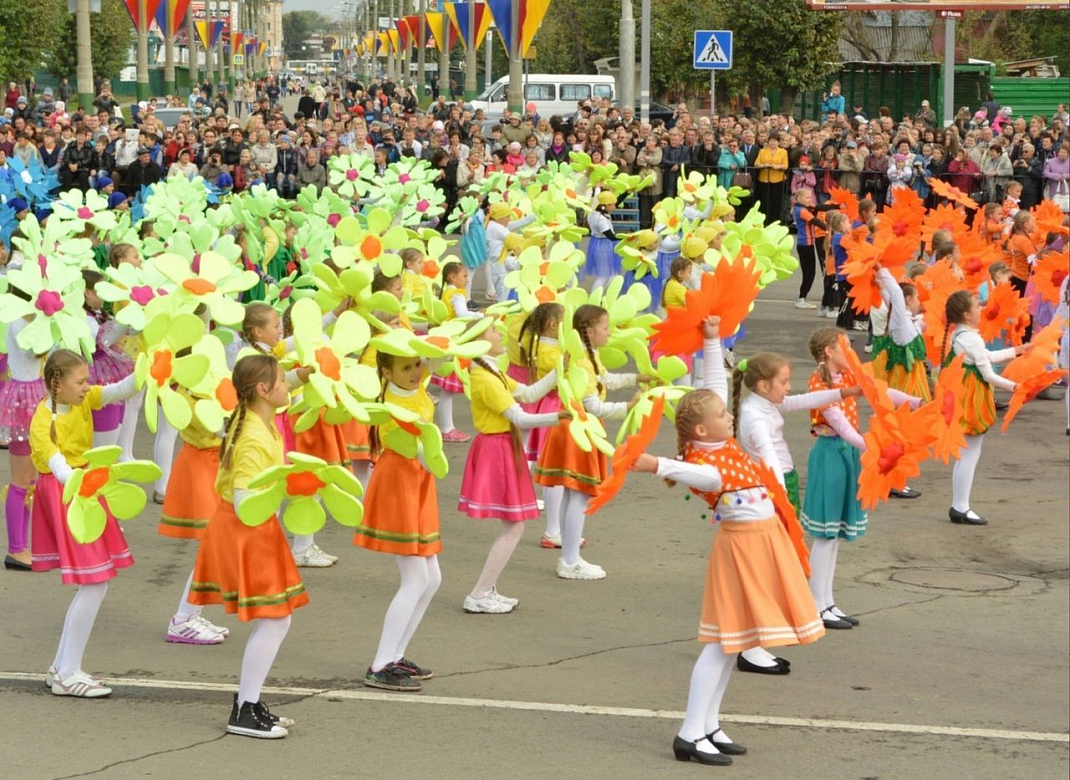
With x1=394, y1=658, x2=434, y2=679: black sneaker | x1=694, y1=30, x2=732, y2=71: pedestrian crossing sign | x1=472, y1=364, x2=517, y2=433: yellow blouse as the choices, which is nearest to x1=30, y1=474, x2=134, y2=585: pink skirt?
x1=394, y1=658, x2=434, y2=679: black sneaker

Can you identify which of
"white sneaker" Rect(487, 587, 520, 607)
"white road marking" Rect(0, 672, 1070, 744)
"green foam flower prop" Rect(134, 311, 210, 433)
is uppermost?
"green foam flower prop" Rect(134, 311, 210, 433)

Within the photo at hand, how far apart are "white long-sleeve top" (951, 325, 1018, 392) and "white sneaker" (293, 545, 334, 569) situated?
163 inches

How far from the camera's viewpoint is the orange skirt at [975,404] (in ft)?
33.7

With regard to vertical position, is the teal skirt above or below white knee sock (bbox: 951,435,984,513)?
above

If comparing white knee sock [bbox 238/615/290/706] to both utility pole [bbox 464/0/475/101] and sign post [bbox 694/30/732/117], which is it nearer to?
sign post [bbox 694/30/732/117]

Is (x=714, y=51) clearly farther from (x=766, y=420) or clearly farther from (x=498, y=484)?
(x=766, y=420)

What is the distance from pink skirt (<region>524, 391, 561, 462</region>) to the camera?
9.02 metres

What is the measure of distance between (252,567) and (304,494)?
0.46 meters

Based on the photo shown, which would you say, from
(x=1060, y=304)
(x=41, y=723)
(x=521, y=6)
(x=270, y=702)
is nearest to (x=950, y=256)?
(x=1060, y=304)

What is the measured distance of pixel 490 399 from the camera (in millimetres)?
7824

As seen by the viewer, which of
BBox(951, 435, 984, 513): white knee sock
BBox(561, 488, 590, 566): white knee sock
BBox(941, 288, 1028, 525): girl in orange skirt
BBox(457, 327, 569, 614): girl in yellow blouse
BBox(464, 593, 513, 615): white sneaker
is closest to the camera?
BBox(457, 327, 569, 614): girl in yellow blouse

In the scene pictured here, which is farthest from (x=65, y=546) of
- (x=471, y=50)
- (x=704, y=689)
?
(x=471, y=50)

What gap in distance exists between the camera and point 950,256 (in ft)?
40.3

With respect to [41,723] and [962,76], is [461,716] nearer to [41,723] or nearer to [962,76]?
[41,723]
